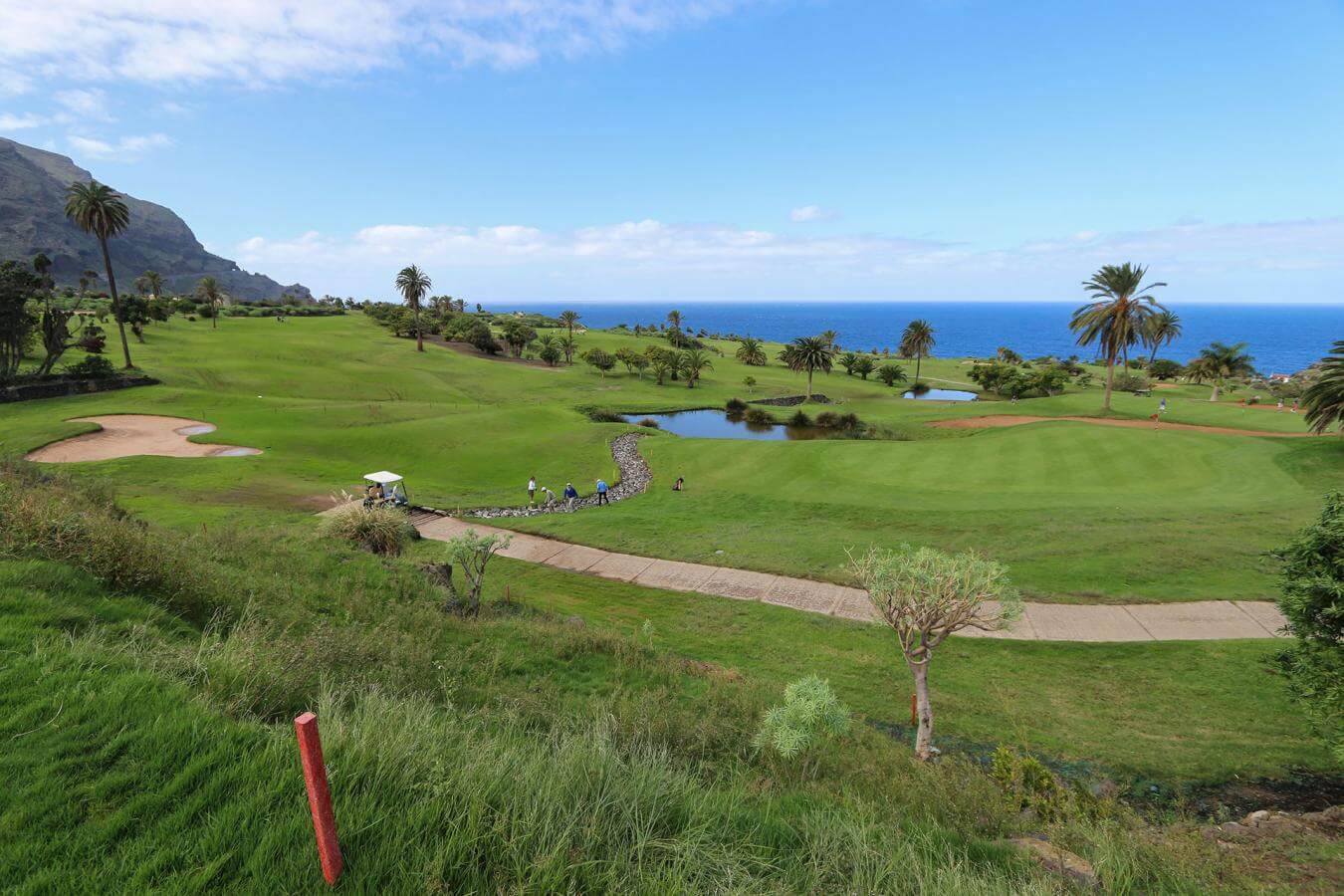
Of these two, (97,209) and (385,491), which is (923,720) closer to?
(385,491)

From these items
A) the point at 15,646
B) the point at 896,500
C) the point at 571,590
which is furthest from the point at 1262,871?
the point at 896,500

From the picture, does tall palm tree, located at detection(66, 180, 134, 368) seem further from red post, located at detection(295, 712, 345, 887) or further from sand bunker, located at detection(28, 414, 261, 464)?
red post, located at detection(295, 712, 345, 887)

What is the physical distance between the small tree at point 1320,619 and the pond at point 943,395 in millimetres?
81633

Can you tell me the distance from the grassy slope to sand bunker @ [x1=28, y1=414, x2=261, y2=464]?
150cm

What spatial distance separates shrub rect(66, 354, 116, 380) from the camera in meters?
47.0

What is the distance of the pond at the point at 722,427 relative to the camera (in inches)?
2445

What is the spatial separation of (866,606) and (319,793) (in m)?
17.3

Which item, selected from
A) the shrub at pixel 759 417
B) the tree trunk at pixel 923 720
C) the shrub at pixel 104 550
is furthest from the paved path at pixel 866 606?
the shrub at pixel 759 417

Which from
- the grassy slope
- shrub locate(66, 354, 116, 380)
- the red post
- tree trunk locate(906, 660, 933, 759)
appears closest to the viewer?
the red post

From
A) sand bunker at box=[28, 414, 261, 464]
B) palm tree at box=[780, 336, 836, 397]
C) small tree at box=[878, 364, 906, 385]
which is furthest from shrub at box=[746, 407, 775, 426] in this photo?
sand bunker at box=[28, 414, 261, 464]

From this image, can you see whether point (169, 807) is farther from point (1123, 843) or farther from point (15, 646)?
point (1123, 843)

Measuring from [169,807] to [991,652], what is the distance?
57.4 ft

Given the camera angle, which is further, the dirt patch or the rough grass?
the dirt patch

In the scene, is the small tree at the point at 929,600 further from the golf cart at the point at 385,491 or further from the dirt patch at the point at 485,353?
the dirt patch at the point at 485,353
